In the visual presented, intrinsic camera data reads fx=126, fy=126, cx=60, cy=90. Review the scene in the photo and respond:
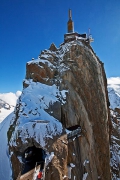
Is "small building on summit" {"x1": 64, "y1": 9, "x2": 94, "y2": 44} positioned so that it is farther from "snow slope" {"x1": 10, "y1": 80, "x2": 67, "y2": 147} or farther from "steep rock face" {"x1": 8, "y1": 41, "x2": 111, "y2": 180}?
"snow slope" {"x1": 10, "y1": 80, "x2": 67, "y2": 147}

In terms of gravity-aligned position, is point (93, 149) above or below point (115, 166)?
above

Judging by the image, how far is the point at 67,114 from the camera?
599 inches

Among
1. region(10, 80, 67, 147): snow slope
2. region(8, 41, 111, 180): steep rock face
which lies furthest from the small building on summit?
region(10, 80, 67, 147): snow slope

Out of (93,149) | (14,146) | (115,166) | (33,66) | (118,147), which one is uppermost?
(33,66)

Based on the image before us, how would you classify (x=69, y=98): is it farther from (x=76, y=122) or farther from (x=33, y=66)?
(x=33, y=66)

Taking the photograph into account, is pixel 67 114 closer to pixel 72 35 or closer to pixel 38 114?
pixel 38 114

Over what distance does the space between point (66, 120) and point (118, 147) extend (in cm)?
1918

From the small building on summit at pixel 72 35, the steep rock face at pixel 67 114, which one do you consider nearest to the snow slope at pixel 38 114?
the steep rock face at pixel 67 114

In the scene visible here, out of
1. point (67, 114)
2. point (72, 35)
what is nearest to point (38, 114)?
point (67, 114)

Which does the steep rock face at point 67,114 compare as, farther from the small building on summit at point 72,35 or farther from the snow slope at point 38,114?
the small building on summit at point 72,35

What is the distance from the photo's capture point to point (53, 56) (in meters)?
21.1

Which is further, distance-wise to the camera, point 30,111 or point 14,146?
→ point 30,111

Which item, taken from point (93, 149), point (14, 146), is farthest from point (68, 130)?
point (14, 146)

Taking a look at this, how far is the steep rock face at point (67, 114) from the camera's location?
38.7 ft
